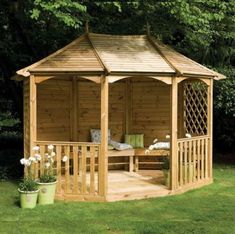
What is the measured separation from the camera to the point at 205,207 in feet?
25.9

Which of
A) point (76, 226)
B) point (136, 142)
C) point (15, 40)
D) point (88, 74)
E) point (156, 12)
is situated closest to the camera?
point (76, 226)

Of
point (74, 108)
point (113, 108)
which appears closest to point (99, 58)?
point (74, 108)

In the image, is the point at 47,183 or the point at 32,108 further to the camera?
the point at 32,108

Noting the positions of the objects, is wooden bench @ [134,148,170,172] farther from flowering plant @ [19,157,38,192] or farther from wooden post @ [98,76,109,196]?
flowering plant @ [19,157,38,192]

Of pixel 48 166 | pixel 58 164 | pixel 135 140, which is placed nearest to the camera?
pixel 48 166

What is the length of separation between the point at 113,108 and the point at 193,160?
2.71m

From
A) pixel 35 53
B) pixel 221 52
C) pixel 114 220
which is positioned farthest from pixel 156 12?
pixel 114 220

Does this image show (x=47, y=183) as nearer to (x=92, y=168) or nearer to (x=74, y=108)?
(x=92, y=168)

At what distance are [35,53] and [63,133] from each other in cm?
247

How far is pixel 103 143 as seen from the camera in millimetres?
8336

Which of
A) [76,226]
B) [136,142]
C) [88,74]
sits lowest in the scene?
[76,226]

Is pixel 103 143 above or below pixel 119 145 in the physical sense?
above

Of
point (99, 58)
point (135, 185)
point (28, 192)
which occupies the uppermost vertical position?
point (99, 58)

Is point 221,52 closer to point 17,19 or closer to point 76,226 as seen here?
point 17,19
